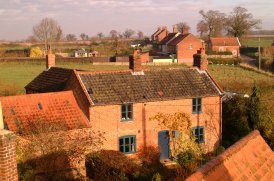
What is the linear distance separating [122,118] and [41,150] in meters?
7.25

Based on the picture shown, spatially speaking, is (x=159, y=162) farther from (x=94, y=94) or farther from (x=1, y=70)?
(x=1, y=70)

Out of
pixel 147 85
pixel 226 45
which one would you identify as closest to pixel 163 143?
pixel 147 85

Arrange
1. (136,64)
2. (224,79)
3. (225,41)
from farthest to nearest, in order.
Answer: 1. (225,41)
2. (224,79)
3. (136,64)

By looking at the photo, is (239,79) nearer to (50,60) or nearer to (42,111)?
(50,60)

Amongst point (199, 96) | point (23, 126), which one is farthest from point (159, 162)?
point (23, 126)

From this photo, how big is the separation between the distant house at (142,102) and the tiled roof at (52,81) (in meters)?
0.86

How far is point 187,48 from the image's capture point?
80.8 metres

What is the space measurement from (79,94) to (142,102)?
4592 mm

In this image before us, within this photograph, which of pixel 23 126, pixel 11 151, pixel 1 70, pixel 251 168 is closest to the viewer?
pixel 11 151

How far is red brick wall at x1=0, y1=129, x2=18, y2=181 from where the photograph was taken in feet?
26.1

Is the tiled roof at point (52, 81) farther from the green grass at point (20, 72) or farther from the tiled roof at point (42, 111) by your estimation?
the green grass at point (20, 72)

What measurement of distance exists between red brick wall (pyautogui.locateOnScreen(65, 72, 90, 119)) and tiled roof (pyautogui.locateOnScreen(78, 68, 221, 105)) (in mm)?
444

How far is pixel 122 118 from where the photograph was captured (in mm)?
26469

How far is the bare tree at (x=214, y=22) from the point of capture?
352 ft
